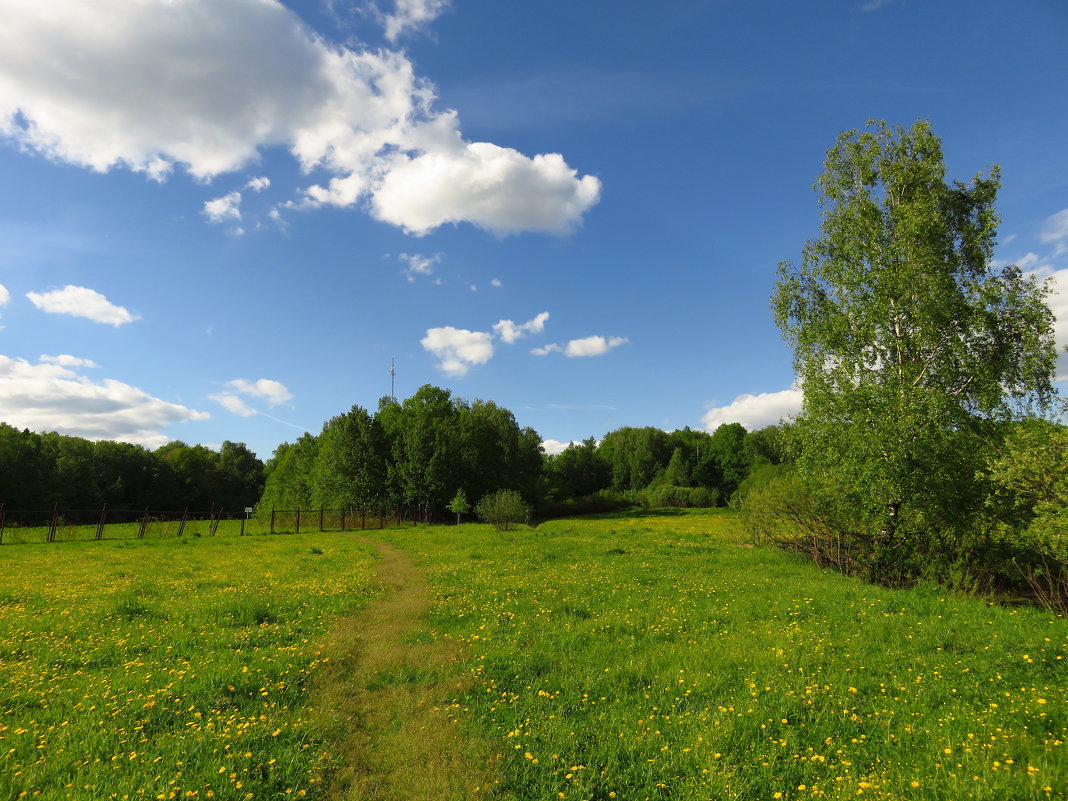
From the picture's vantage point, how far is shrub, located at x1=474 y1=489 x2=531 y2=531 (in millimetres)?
45709

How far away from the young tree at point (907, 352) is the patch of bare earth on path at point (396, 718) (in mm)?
16849

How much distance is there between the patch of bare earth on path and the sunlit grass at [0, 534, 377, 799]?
0.39 metres

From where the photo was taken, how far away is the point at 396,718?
7.27 m

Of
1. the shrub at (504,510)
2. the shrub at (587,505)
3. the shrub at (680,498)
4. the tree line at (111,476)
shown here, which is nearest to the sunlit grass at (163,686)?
the shrub at (504,510)

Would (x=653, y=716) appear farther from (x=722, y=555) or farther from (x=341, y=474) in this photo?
(x=341, y=474)

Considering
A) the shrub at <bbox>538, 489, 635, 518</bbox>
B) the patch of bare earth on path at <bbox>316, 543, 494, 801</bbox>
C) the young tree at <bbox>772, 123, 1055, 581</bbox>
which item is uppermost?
the young tree at <bbox>772, 123, 1055, 581</bbox>

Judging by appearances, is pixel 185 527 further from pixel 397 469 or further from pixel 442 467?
pixel 442 467

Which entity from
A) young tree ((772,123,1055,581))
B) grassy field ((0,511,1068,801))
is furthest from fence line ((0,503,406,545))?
young tree ((772,123,1055,581))

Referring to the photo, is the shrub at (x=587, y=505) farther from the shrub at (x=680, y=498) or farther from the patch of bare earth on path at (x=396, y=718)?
the patch of bare earth on path at (x=396, y=718)

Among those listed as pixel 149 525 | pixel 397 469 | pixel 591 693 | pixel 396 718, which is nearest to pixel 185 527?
pixel 149 525

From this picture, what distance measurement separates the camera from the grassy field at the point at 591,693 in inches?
220

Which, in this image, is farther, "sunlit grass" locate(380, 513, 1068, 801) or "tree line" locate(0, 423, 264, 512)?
"tree line" locate(0, 423, 264, 512)

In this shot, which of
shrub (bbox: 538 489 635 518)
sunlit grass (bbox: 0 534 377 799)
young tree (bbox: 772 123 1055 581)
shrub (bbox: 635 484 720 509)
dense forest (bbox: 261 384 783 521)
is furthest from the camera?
shrub (bbox: 635 484 720 509)

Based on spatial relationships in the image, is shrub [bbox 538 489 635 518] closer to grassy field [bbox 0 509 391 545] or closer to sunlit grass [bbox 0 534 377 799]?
grassy field [bbox 0 509 391 545]
